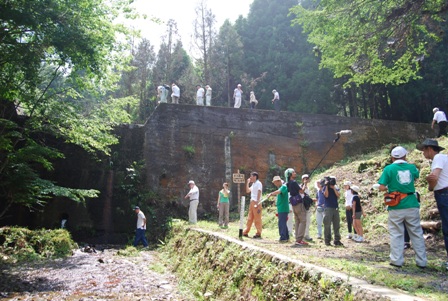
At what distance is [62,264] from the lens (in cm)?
945

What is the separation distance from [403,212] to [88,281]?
6.09 m

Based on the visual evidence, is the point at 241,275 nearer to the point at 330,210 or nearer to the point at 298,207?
the point at 298,207

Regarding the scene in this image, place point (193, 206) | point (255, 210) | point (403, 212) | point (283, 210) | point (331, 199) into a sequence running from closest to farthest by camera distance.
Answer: point (403, 212), point (331, 199), point (283, 210), point (255, 210), point (193, 206)

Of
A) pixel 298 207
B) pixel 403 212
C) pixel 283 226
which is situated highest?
pixel 403 212

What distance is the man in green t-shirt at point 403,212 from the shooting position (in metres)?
4.74

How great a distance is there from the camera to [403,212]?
476 centimetres

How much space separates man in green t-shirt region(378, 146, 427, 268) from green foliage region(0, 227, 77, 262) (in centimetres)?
907

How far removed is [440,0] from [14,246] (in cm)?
1260

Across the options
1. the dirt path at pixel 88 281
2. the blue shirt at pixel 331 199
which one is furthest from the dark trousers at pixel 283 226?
the dirt path at pixel 88 281

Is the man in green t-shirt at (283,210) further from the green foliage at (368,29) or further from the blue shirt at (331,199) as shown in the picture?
the green foliage at (368,29)

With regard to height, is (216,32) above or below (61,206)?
above

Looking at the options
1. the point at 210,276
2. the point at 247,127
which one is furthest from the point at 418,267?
the point at 247,127

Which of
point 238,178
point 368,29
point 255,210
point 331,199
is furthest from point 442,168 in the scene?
point 238,178

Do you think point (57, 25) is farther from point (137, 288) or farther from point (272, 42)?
point (272, 42)
